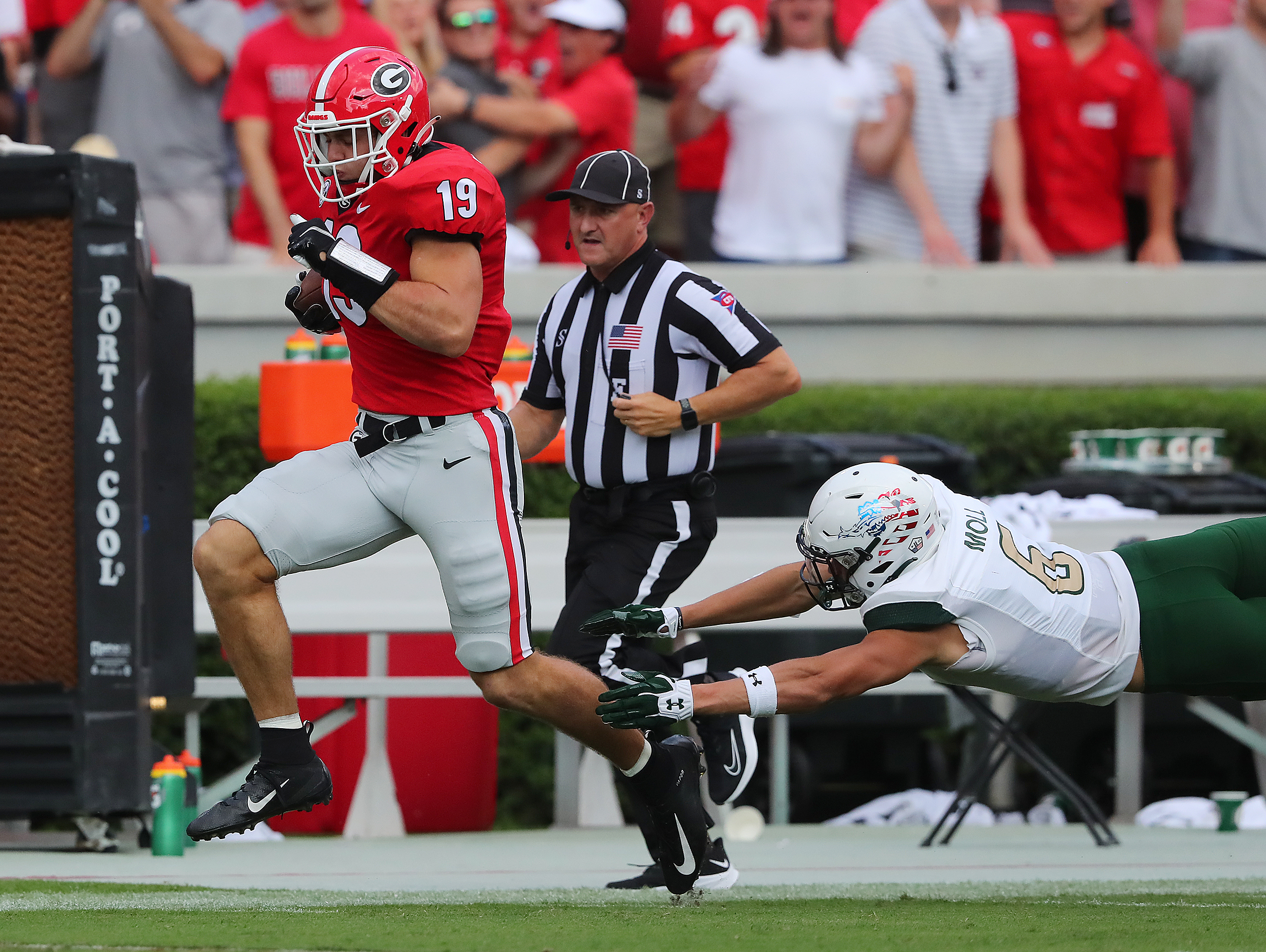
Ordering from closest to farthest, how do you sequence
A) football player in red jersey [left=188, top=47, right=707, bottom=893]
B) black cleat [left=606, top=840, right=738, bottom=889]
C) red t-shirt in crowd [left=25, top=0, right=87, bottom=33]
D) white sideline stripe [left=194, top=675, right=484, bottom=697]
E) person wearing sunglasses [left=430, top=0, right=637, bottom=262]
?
football player in red jersey [left=188, top=47, right=707, bottom=893], black cleat [left=606, top=840, right=738, bottom=889], white sideline stripe [left=194, top=675, right=484, bottom=697], person wearing sunglasses [left=430, top=0, right=637, bottom=262], red t-shirt in crowd [left=25, top=0, right=87, bottom=33]

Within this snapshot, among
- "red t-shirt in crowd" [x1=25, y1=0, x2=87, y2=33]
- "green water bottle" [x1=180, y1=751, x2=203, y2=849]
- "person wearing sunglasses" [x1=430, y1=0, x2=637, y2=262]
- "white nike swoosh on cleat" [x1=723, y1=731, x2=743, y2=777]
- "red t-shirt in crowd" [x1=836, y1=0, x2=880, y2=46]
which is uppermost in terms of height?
"red t-shirt in crowd" [x1=836, y1=0, x2=880, y2=46]

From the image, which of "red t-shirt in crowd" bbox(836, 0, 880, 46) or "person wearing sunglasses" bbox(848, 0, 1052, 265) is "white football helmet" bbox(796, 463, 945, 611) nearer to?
"person wearing sunglasses" bbox(848, 0, 1052, 265)

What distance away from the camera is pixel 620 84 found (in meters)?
10.1

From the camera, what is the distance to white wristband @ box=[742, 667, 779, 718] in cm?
452

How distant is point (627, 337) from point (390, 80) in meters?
1.42

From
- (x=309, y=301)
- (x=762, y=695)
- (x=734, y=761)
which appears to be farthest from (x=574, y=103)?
(x=762, y=695)

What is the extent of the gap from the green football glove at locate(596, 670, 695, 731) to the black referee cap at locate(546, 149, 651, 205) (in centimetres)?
206

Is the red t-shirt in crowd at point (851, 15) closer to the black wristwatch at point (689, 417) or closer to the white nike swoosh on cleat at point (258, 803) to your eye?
the black wristwatch at point (689, 417)

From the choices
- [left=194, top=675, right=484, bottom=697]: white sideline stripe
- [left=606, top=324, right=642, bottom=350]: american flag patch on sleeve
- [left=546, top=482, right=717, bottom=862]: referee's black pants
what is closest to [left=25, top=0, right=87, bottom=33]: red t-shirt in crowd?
[left=194, top=675, right=484, bottom=697]: white sideline stripe

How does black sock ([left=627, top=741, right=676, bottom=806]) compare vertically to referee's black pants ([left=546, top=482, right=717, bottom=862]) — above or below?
below

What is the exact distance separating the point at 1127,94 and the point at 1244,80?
69cm

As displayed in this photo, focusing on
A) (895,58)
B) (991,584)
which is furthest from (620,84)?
(991,584)

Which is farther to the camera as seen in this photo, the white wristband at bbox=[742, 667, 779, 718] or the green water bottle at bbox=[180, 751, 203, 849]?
the green water bottle at bbox=[180, 751, 203, 849]

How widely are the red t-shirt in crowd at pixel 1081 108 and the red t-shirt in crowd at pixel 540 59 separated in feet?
8.32
